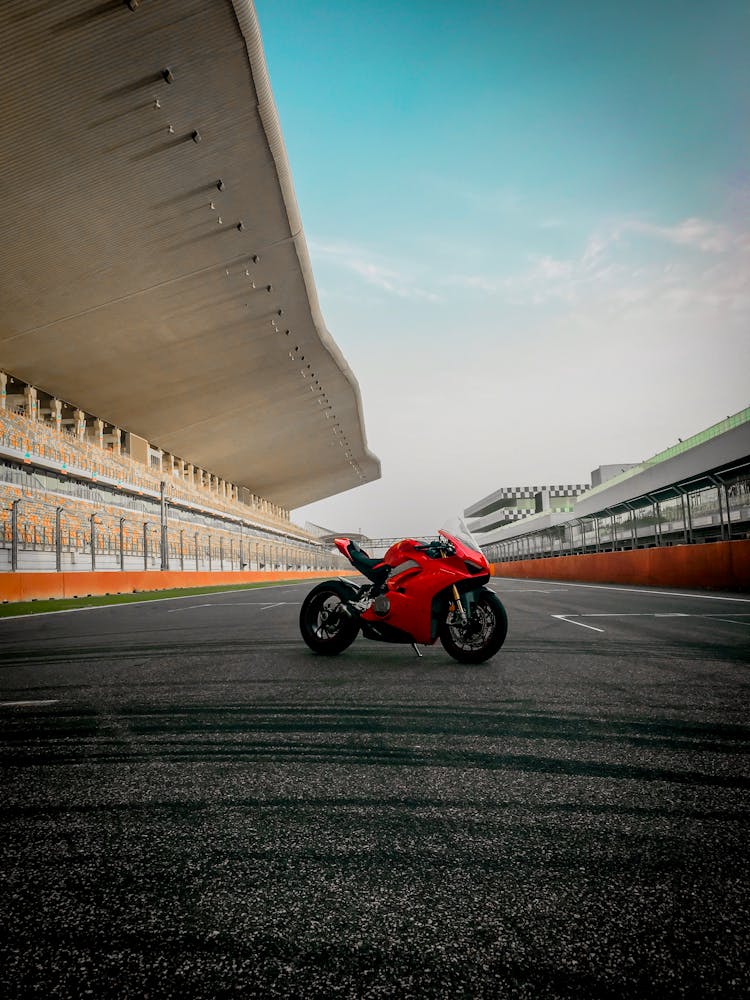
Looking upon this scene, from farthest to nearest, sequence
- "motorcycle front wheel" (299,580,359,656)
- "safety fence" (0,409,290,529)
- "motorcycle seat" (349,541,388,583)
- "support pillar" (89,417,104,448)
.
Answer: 1. "support pillar" (89,417,104,448)
2. "safety fence" (0,409,290,529)
3. "motorcycle front wheel" (299,580,359,656)
4. "motorcycle seat" (349,541,388,583)

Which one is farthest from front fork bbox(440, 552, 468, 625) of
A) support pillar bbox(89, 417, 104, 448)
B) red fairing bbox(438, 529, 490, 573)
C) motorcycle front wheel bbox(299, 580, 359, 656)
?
support pillar bbox(89, 417, 104, 448)

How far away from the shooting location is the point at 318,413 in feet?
182

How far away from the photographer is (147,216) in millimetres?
23375

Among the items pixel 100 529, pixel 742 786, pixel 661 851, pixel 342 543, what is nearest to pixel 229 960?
pixel 661 851

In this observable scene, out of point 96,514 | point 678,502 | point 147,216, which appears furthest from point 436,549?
point 147,216

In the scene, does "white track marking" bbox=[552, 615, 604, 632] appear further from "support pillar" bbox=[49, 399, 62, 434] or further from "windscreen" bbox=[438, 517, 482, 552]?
"support pillar" bbox=[49, 399, 62, 434]

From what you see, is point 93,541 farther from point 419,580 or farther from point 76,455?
point 419,580

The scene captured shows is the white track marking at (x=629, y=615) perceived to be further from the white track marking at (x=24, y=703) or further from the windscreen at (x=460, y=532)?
the white track marking at (x=24, y=703)

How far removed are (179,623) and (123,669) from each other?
175 inches

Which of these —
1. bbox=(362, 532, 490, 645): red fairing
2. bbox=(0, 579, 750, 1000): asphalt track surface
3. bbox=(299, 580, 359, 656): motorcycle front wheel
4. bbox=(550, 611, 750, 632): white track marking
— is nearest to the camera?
bbox=(0, 579, 750, 1000): asphalt track surface

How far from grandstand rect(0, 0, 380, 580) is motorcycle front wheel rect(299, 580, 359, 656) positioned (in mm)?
11892

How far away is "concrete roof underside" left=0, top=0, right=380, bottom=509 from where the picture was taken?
1719cm

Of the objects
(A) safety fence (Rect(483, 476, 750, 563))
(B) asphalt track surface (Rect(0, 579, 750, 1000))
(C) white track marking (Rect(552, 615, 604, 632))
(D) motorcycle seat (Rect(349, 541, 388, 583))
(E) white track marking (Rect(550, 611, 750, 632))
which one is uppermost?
(A) safety fence (Rect(483, 476, 750, 563))

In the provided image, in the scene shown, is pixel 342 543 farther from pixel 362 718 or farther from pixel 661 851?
pixel 661 851
